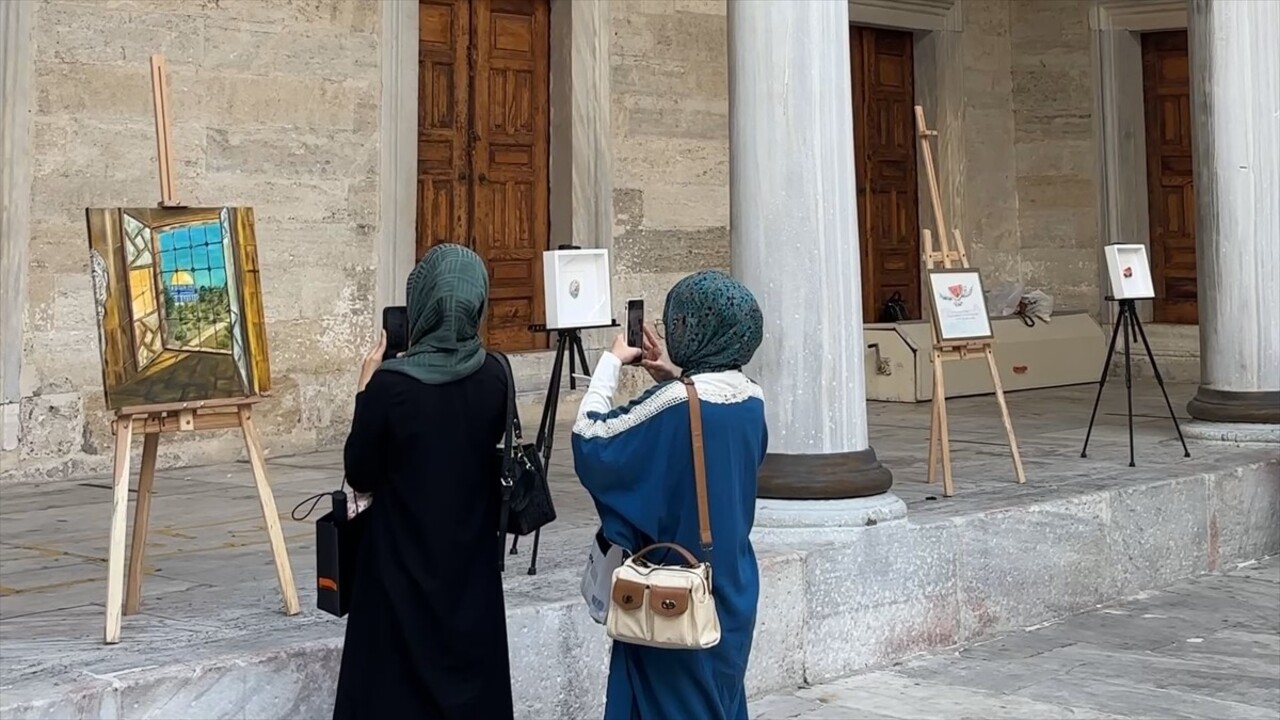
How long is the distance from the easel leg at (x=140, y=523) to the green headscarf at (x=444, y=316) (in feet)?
5.33

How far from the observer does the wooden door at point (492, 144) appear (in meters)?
10.4

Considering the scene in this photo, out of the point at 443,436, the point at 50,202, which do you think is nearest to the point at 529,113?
the point at 50,202

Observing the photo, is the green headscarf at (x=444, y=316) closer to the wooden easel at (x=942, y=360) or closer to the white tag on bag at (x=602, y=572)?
the white tag on bag at (x=602, y=572)

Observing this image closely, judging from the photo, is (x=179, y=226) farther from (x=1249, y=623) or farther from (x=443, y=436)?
(x=1249, y=623)

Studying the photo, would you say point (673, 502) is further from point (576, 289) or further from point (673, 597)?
point (576, 289)

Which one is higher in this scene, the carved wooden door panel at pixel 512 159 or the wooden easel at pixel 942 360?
the carved wooden door panel at pixel 512 159

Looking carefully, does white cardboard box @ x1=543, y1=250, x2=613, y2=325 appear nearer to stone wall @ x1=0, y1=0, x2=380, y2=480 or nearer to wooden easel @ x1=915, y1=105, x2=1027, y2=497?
wooden easel @ x1=915, y1=105, x2=1027, y2=497

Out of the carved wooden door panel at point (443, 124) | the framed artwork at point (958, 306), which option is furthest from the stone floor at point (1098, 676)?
the carved wooden door panel at point (443, 124)

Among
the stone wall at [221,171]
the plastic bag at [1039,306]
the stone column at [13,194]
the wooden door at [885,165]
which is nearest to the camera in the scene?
the stone column at [13,194]

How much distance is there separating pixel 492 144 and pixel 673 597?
8052 mm

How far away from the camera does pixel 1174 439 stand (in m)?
9.00

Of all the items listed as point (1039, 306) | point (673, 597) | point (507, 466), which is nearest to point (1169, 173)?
point (1039, 306)

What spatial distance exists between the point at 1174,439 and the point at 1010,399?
11.0 ft

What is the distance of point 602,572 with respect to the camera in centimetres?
333
